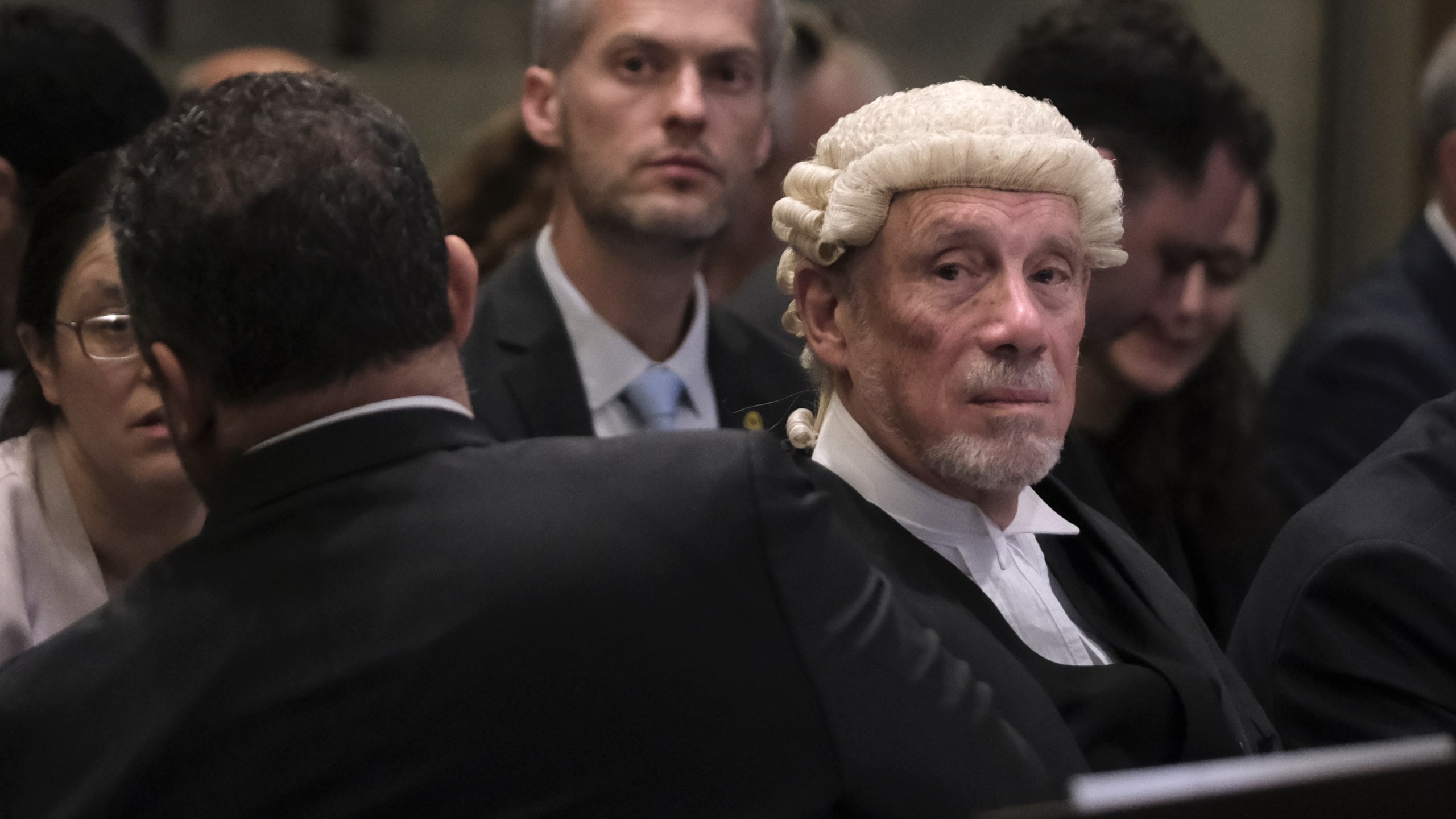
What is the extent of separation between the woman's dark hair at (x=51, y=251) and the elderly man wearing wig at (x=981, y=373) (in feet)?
3.42

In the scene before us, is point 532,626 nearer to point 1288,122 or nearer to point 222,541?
point 222,541

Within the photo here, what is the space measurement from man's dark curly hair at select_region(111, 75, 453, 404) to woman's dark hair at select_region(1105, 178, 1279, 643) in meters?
1.82

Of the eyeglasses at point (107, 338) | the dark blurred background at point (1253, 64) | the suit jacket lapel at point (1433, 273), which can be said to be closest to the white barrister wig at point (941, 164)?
the eyeglasses at point (107, 338)

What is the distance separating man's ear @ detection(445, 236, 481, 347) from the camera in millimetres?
1957

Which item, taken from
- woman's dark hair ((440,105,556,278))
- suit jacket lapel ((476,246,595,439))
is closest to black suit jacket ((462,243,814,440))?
suit jacket lapel ((476,246,595,439))

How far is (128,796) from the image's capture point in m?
1.75

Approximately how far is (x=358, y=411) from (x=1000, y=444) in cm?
85

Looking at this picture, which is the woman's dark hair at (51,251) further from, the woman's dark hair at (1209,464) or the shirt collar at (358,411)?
the woman's dark hair at (1209,464)

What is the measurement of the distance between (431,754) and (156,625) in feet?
1.04

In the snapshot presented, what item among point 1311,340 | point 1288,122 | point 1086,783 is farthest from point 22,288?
point 1288,122

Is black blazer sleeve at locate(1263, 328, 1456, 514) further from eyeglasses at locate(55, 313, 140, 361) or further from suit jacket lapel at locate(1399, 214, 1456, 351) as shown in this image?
eyeglasses at locate(55, 313, 140, 361)

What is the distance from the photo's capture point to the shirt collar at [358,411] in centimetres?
180

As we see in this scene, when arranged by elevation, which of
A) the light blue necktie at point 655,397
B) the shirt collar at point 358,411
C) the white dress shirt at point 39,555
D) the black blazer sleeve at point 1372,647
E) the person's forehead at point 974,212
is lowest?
the black blazer sleeve at point 1372,647

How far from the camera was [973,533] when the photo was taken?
7.58ft
